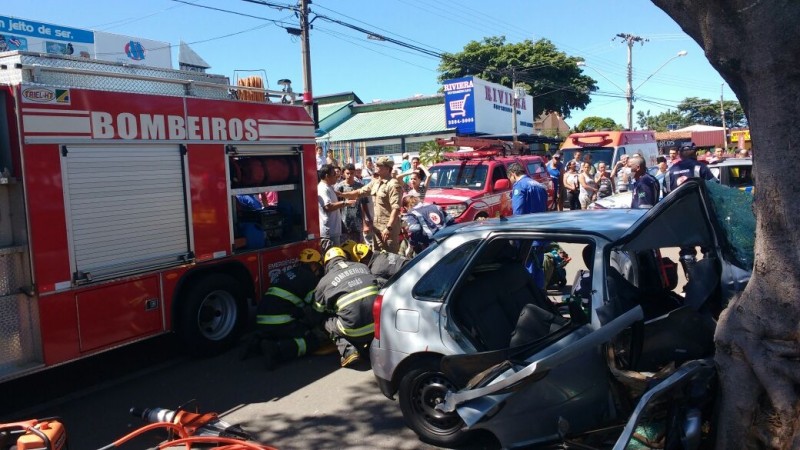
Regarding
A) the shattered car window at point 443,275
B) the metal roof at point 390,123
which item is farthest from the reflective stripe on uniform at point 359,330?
the metal roof at point 390,123

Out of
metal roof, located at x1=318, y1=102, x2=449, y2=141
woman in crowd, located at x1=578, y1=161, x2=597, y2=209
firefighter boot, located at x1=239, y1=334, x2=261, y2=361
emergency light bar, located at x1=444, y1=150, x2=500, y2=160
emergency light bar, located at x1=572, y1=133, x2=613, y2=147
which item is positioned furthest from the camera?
metal roof, located at x1=318, y1=102, x2=449, y2=141

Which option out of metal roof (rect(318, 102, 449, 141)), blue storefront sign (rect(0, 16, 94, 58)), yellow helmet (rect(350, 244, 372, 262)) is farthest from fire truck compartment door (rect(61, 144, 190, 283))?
metal roof (rect(318, 102, 449, 141))

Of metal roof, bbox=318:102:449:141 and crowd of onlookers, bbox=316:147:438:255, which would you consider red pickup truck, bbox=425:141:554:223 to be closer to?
crowd of onlookers, bbox=316:147:438:255

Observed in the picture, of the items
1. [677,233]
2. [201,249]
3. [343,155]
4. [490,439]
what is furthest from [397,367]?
[343,155]

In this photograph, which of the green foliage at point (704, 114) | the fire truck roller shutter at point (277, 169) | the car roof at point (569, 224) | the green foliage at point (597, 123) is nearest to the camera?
the car roof at point (569, 224)

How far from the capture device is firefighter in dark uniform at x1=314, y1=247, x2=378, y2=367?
5793 mm

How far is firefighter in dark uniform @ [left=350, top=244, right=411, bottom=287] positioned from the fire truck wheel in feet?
4.80

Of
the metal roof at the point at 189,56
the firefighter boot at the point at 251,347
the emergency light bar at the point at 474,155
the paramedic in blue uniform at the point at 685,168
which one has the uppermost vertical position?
the metal roof at the point at 189,56

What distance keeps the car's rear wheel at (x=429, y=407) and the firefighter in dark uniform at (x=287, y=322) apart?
7.35 ft

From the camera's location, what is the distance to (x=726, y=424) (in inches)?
110

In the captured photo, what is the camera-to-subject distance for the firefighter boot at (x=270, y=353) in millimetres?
6082

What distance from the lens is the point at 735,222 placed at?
379 centimetres

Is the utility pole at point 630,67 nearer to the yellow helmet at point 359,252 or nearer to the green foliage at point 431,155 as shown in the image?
the green foliage at point 431,155

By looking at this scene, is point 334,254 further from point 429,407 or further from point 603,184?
point 603,184
